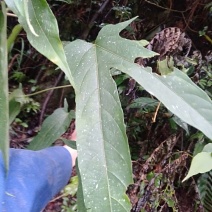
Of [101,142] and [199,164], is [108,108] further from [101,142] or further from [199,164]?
[199,164]

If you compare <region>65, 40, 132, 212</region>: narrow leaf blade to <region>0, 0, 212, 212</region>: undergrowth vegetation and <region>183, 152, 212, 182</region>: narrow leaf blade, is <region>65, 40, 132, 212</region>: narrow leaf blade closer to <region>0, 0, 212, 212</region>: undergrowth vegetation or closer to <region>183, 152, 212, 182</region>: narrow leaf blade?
<region>0, 0, 212, 212</region>: undergrowth vegetation

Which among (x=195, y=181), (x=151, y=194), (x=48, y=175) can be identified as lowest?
(x=195, y=181)

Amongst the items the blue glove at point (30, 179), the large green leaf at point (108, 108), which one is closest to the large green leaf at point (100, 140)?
the large green leaf at point (108, 108)

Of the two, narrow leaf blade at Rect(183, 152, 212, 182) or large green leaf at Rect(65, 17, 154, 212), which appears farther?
narrow leaf blade at Rect(183, 152, 212, 182)

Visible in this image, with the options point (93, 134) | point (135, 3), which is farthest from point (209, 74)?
point (93, 134)

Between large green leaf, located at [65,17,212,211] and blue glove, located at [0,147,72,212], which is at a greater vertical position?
large green leaf, located at [65,17,212,211]

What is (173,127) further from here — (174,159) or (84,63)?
(84,63)

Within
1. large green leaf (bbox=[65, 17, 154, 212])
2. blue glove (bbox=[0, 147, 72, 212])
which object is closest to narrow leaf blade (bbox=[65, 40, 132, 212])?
large green leaf (bbox=[65, 17, 154, 212])
